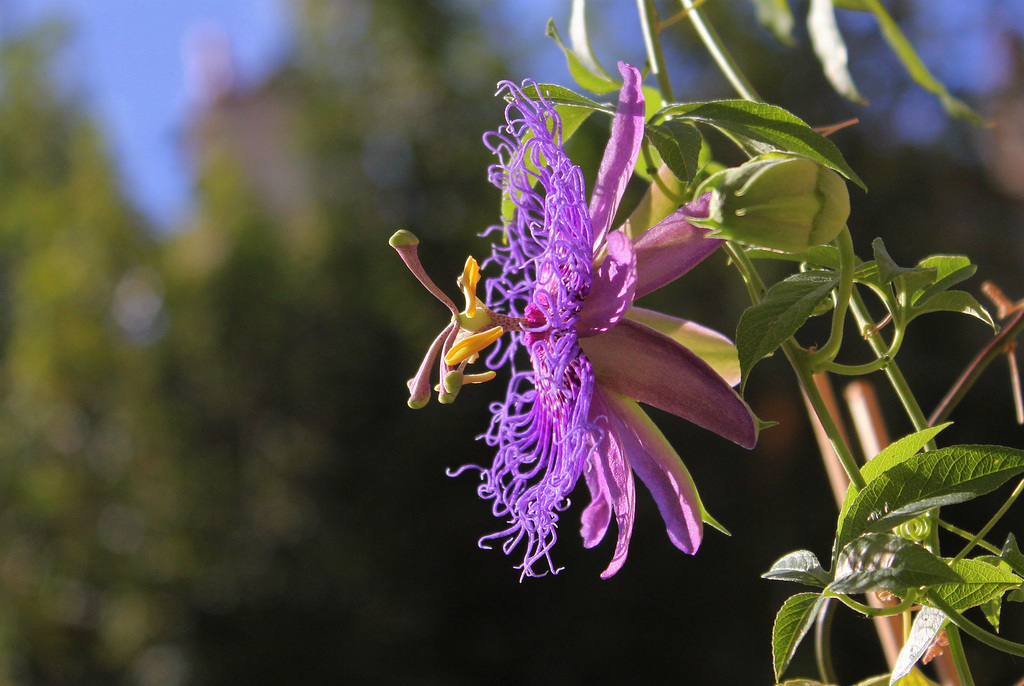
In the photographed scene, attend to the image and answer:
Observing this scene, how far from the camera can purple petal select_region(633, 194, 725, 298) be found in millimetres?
303

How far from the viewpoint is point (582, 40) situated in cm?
48

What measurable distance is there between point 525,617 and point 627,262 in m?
3.10

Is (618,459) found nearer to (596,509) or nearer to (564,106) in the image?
(596,509)

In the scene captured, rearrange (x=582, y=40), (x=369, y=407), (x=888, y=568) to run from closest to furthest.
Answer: (x=888, y=568) < (x=582, y=40) < (x=369, y=407)

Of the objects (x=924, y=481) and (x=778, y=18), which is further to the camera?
(x=778, y=18)

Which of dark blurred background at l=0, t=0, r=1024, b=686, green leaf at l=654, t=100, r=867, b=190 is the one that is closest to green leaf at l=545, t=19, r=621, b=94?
green leaf at l=654, t=100, r=867, b=190

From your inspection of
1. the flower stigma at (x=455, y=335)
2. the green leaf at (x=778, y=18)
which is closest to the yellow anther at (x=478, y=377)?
the flower stigma at (x=455, y=335)

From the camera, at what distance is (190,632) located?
3283mm

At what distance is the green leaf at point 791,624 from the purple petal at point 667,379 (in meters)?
0.06

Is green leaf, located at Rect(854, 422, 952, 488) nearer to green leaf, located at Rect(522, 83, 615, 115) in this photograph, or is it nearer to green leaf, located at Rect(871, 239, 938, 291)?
green leaf, located at Rect(871, 239, 938, 291)

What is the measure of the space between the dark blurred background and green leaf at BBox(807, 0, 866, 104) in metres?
2.51

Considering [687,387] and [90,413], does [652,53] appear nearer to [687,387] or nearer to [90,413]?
[687,387]

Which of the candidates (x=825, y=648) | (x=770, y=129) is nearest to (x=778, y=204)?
(x=770, y=129)

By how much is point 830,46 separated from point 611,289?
172 mm
